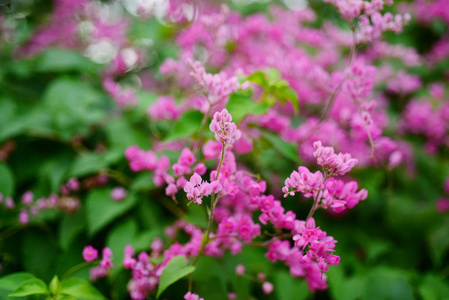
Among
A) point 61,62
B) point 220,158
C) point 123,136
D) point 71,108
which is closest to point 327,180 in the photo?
point 220,158

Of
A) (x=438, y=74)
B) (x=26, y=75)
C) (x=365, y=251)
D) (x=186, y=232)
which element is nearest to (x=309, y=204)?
(x=365, y=251)

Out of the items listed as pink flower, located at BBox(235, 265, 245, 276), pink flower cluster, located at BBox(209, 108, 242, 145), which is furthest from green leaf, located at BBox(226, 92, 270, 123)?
pink flower, located at BBox(235, 265, 245, 276)

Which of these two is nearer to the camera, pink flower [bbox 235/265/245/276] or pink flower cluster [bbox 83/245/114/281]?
pink flower cluster [bbox 83/245/114/281]

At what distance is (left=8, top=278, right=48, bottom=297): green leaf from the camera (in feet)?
2.79

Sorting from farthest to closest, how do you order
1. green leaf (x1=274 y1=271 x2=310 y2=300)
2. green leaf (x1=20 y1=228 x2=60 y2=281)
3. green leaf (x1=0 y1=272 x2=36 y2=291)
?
green leaf (x1=20 y1=228 x2=60 y2=281)
green leaf (x1=274 y1=271 x2=310 y2=300)
green leaf (x1=0 y1=272 x2=36 y2=291)

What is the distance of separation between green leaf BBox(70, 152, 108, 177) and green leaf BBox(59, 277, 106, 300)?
1.57 ft

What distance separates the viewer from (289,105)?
6.10 ft

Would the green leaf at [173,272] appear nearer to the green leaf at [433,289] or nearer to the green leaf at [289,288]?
the green leaf at [289,288]

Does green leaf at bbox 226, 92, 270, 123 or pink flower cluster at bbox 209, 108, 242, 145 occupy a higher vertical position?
pink flower cluster at bbox 209, 108, 242, 145

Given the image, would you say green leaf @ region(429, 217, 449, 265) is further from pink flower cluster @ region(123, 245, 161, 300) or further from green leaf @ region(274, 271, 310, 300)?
pink flower cluster @ region(123, 245, 161, 300)

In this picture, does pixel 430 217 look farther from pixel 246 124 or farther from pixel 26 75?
pixel 26 75

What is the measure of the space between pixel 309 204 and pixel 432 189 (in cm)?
81

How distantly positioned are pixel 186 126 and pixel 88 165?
18.9 inches

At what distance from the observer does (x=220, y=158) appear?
86cm
